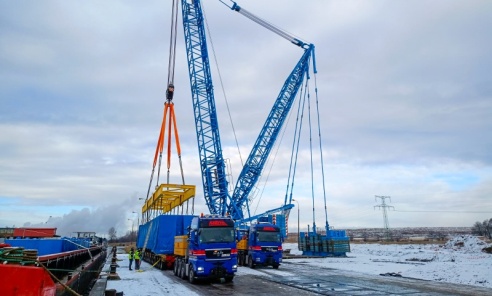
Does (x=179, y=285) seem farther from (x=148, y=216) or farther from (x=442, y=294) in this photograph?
(x=148, y=216)

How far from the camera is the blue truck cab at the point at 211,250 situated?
1650 cm

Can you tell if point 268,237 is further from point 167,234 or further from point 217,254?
point 217,254

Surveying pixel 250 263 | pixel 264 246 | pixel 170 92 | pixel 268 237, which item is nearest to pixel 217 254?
pixel 264 246

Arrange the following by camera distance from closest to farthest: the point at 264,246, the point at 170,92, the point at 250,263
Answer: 1. the point at 264,246
2. the point at 250,263
3. the point at 170,92

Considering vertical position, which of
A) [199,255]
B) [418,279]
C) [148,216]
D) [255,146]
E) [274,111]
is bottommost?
[418,279]

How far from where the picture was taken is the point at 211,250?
54.4 ft

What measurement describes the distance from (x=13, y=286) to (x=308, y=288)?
12.0 metres

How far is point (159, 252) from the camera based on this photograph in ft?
76.8

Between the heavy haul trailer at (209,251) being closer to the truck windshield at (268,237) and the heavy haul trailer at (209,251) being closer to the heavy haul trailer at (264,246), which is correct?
the heavy haul trailer at (264,246)

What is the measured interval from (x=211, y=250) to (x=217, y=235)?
0.80m

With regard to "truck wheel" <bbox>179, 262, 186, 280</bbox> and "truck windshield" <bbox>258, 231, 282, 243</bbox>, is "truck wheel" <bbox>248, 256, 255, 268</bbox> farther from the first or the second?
"truck wheel" <bbox>179, 262, 186, 280</bbox>

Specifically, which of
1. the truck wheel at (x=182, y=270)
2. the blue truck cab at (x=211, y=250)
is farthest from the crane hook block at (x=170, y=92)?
the truck wheel at (x=182, y=270)

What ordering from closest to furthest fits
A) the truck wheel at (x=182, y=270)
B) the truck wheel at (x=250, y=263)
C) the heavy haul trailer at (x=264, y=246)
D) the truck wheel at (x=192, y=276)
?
the truck wheel at (x=192, y=276), the truck wheel at (x=182, y=270), the heavy haul trailer at (x=264, y=246), the truck wheel at (x=250, y=263)

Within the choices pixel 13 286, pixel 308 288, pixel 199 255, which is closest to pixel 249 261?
pixel 199 255
